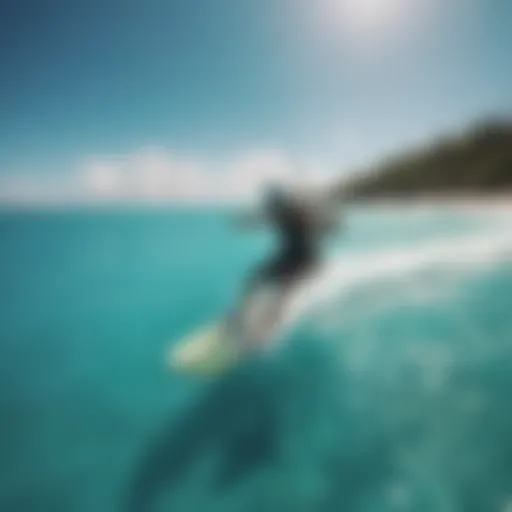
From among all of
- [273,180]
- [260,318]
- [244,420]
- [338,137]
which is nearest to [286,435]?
[244,420]

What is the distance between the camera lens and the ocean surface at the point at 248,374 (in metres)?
1.58

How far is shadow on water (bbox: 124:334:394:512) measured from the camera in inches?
62.5

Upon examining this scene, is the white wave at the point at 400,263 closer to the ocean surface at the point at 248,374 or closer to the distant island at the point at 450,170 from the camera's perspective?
the ocean surface at the point at 248,374

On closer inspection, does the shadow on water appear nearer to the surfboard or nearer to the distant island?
the surfboard

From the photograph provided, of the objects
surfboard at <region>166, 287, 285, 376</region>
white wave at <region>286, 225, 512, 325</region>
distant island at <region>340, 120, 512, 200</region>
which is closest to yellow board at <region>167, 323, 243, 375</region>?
surfboard at <region>166, 287, 285, 376</region>

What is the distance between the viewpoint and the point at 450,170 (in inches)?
67.9

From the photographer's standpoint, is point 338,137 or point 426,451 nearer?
point 426,451

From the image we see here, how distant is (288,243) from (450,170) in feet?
1.65

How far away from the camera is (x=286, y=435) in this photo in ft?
5.32

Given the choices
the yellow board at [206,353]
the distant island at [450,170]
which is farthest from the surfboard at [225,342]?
the distant island at [450,170]

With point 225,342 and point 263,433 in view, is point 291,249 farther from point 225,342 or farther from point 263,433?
point 263,433

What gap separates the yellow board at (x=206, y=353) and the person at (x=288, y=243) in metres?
0.09

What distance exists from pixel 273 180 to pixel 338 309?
396mm

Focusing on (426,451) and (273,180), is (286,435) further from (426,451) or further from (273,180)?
(273,180)
